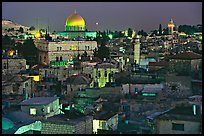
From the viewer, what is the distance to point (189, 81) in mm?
7402

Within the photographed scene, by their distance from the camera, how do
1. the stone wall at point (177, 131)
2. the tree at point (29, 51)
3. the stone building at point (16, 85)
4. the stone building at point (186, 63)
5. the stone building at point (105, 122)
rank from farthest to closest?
the tree at point (29, 51), the stone building at point (186, 63), the stone building at point (16, 85), the stone building at point (105, 122), the stone wall at point (177, 131)

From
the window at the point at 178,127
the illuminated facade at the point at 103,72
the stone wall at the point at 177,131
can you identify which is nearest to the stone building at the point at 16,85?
the illuminated facade at the point at 103,72

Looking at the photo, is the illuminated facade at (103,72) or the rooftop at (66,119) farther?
the illuminated facade at (103,72)

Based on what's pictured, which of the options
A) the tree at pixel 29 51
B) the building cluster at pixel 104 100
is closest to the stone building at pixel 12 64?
the building cluster at pixel 104 100

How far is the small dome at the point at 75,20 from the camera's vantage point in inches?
818

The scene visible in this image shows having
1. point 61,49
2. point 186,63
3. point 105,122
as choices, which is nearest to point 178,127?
point 105,122

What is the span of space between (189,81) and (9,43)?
434 inches

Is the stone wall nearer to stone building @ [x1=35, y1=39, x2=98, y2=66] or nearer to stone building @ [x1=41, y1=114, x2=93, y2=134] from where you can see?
stone building @ [x1=41, y1=114, x2=93, y2=134]

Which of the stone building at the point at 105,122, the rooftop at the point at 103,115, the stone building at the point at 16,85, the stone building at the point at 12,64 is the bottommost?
the stone building at the point at 105,122

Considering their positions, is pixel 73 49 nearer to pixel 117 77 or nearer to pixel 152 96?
pixel 117 77

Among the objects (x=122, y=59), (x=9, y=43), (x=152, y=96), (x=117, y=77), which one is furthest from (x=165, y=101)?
(x=9, y=43)

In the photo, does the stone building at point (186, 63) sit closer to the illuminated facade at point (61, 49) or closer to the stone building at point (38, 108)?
the stone building at point (38, 108)

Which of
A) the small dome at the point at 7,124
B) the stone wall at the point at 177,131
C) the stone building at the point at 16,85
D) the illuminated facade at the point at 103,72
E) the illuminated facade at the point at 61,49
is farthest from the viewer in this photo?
the illuminated facade at the point at 61,49

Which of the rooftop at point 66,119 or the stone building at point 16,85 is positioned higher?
the stone building at point 16,85
